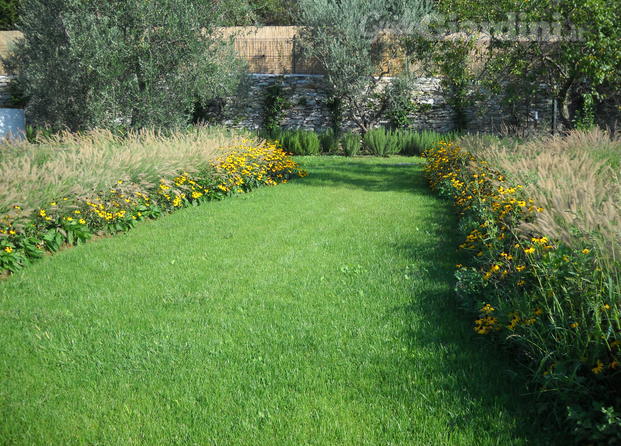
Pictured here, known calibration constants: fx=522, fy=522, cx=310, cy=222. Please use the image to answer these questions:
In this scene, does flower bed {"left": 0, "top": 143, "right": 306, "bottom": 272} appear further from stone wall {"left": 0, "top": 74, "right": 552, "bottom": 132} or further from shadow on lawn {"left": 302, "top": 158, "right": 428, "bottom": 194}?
stone wall {"left": 0, "top": 74, "right": 552, "bottom": 132}

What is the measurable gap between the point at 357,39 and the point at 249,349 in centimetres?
1746

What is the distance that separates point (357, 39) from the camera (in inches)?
758

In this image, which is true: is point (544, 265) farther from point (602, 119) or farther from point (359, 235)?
point (602, 119)

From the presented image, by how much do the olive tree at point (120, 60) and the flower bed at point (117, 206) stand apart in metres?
2.12

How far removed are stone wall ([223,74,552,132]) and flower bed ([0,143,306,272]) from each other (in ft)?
33.1

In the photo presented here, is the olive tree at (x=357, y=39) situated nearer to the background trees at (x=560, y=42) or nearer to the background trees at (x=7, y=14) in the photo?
the background trees at (x=560, y=42)

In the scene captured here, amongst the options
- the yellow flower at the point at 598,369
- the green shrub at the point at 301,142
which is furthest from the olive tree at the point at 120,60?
the yellow flower at the point at 598,369

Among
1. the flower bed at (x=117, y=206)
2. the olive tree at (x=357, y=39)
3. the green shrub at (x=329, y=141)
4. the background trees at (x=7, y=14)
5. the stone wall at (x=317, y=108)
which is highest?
the background trees at (x=7, y=14)

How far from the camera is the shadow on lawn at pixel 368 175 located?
11.8m

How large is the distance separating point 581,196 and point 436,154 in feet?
25.9

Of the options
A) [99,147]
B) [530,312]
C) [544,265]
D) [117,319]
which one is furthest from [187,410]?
[99,147]

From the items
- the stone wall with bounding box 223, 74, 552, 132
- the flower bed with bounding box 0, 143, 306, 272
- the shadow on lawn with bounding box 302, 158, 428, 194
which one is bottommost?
the shadow on lawn with bounding box 302, 158, 428, 194

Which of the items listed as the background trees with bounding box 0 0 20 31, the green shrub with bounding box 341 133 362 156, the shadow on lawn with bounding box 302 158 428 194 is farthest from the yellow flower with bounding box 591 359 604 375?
the background trees with bounding box 0 0 20 31

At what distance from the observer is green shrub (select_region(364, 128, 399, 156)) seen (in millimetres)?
18250
